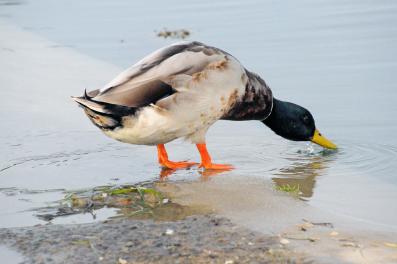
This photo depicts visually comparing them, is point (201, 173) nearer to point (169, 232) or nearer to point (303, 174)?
point (303, 174)

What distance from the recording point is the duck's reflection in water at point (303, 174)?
5.19m

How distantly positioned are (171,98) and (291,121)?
47.1 inches

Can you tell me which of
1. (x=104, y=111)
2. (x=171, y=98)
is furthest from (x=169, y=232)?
(x=171, y=98)

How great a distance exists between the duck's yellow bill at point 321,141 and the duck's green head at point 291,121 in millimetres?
21

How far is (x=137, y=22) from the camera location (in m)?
9.75

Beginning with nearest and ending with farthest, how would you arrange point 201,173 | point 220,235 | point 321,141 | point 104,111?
1. point 220,235
2. point 104,111
3. point 201,173
4. point 321,141

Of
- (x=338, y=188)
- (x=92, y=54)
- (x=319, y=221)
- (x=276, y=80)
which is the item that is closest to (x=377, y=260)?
(x=319, y=221)

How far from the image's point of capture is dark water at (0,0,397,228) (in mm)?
5270

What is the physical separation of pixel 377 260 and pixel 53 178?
7.51ft

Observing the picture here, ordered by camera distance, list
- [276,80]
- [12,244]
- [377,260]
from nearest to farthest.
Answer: [377,260] < [12,244] < [276,80]

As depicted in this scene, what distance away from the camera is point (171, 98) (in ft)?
17.6

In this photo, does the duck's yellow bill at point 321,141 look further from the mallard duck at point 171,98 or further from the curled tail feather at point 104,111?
the curled tail feather at point 104,111

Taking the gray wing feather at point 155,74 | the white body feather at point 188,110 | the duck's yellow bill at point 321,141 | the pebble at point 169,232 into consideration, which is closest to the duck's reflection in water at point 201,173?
the white body feather at point 188,110

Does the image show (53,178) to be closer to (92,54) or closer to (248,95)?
(248,95)
